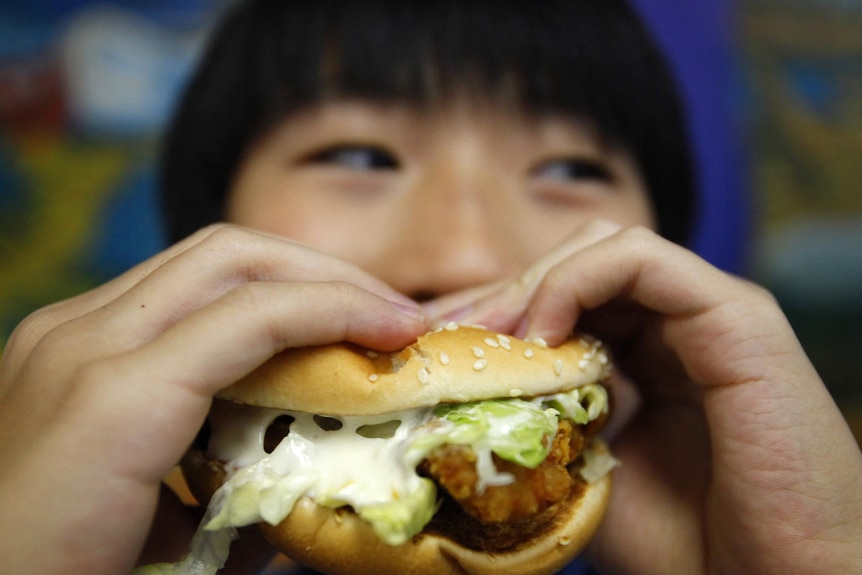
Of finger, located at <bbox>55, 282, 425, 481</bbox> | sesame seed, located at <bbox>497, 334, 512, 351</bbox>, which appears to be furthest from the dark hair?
finger, located at <bbox>55, 282, 425, 481</bbox>

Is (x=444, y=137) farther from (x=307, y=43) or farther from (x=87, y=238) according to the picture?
(x=87, y=238)

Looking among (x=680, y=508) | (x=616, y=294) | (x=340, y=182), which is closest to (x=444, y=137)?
(x=340, y=182)

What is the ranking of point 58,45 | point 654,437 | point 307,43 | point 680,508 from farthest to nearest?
1. point 58,45
2. point 307,43
3. point 654,437
4. point 680,508

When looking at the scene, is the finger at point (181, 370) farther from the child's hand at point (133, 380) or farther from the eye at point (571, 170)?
the eye at point (571, 170)

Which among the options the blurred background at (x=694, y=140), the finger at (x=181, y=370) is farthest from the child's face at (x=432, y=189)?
the blurred background at (x=694, y=140)

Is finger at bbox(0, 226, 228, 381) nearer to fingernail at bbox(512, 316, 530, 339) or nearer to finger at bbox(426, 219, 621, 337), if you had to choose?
finger at bbox(426, 219, 621, 337)

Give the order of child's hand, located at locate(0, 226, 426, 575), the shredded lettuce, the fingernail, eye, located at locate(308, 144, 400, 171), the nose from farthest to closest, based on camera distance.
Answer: eye, located at locate(308, 144, 400, 171) → the nose → the fingernail → the shredded lettuce → child's hand, located at locate(0, 226, 426, 575)

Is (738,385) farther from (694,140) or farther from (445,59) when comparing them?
(694,140)
